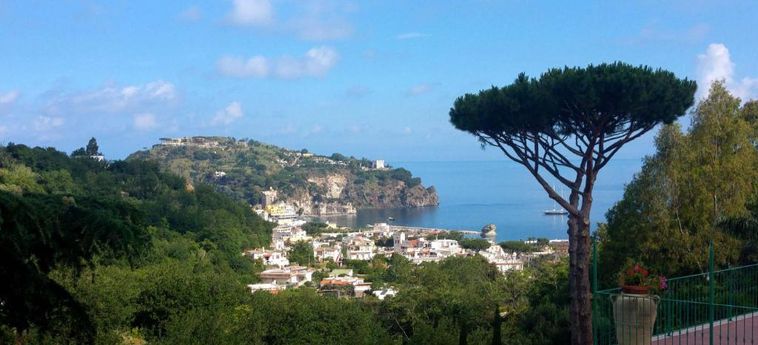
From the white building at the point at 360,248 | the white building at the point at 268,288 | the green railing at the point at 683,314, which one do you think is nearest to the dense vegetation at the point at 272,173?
the white building at the point at 360,248

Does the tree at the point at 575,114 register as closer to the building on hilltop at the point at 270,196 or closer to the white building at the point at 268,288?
the white building at the point at 268,288

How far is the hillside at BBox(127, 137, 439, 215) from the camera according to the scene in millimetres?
92625

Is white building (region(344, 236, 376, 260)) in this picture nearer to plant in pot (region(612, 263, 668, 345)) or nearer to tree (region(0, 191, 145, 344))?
plant in pot (region(612, 263, 668, 345))

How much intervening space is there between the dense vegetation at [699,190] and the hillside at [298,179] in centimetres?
7777

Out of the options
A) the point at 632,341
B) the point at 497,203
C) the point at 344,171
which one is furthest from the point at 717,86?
the point at 344,171

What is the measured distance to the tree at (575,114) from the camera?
7.81 meters

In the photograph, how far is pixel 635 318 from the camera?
533cm

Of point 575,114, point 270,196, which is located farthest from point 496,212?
point 575,114

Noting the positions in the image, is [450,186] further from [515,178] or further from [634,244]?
[634,244]

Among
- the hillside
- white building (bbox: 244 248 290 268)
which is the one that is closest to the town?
white building (bbox: 244 248 290 268)

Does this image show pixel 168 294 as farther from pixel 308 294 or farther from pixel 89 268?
pixel 89 268

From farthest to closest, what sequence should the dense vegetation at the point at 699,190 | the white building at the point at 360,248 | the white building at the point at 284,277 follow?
the white building at the point at 360,248, the white building at the point at 284,277, the dense vegetation at the point at 699,190

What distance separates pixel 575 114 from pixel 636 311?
11.1 ft

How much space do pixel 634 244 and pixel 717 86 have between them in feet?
8.10
